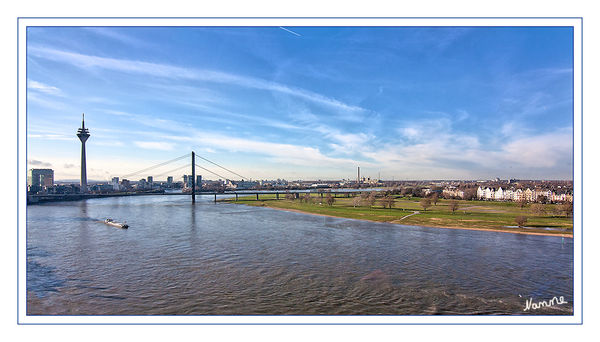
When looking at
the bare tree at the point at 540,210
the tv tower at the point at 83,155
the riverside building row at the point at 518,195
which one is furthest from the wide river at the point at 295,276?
the tv tower at the point at 83,155

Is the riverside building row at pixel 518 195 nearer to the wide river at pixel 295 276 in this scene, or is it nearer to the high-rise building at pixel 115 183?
the wide river at pixel 295 276

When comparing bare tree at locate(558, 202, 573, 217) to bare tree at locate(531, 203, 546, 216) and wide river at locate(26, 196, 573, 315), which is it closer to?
bare tree at locate(531, 203, 546, 216)

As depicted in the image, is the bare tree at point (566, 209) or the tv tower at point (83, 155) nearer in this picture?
the bare tree at point (566, 209)

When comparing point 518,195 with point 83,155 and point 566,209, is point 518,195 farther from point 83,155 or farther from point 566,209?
point 83,155

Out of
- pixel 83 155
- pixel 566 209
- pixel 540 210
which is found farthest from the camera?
pixel 83 155

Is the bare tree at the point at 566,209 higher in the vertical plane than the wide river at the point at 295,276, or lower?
higher

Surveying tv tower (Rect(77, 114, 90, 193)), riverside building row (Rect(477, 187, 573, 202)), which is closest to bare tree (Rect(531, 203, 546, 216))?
riverside building row (Rect(477, 187, 573, 202))

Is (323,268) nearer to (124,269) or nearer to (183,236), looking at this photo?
(124,269)

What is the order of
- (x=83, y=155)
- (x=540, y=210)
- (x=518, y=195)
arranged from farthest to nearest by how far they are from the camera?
(x=83, y=155) < (x=518, y=195) < (x=540, y=210)

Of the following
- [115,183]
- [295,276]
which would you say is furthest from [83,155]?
[295,276]
